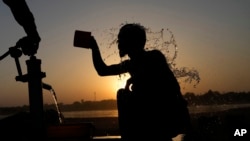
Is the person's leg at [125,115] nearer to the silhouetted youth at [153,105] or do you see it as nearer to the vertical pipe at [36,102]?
the silhouetted youth at [153,105]

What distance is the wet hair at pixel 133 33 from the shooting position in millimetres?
3033

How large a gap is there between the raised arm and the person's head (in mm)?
349

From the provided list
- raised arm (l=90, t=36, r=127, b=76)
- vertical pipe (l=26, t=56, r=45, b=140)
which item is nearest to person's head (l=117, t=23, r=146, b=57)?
raised arm (l=90, t=36, r=127, b=76)

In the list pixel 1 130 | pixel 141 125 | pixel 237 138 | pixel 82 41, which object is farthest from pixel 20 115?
pixel 237 138

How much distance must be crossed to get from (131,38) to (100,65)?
0.62 meters

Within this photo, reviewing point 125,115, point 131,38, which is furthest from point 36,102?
point 125,115

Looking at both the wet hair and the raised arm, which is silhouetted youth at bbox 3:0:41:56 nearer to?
the raised arm

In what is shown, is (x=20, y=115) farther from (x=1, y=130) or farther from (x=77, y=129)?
(x=77, y=129)

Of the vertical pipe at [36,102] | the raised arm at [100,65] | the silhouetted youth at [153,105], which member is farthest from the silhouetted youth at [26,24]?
the silhouetted youth at [153,105]

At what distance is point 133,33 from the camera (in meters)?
3.04

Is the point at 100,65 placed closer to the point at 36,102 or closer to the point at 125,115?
the point at 36,102

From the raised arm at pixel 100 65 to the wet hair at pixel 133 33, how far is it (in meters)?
0.39

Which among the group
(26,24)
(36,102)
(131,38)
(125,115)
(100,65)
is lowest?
(125,115)

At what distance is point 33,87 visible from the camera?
407 centimetres
